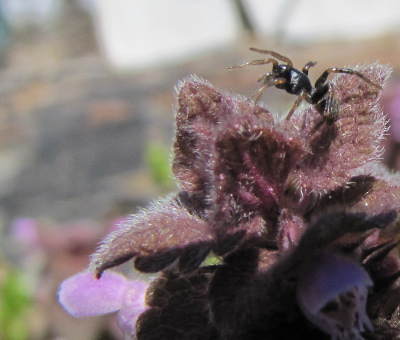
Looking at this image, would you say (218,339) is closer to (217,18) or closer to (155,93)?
(155,93)

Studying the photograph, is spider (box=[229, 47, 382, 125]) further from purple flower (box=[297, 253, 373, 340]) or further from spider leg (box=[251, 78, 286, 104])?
purple flower (box=[297, 253, 373, 340])

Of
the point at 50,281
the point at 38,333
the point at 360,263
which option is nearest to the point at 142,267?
the point at 360,263

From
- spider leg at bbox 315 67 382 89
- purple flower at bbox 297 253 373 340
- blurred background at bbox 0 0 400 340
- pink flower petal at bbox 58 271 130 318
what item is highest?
spider leg at bbox 315 67 382 89

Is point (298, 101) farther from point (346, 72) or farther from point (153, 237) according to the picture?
point (153, 237)

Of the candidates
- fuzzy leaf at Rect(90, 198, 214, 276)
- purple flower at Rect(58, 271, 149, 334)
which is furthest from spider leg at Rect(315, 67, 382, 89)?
purple flower at Rect(58, 271, 149, 334)

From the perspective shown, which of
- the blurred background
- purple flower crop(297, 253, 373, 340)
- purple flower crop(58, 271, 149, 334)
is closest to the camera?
purple flower crop(297, 253, 373, 340)

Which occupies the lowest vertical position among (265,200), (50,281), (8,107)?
(8,107)
